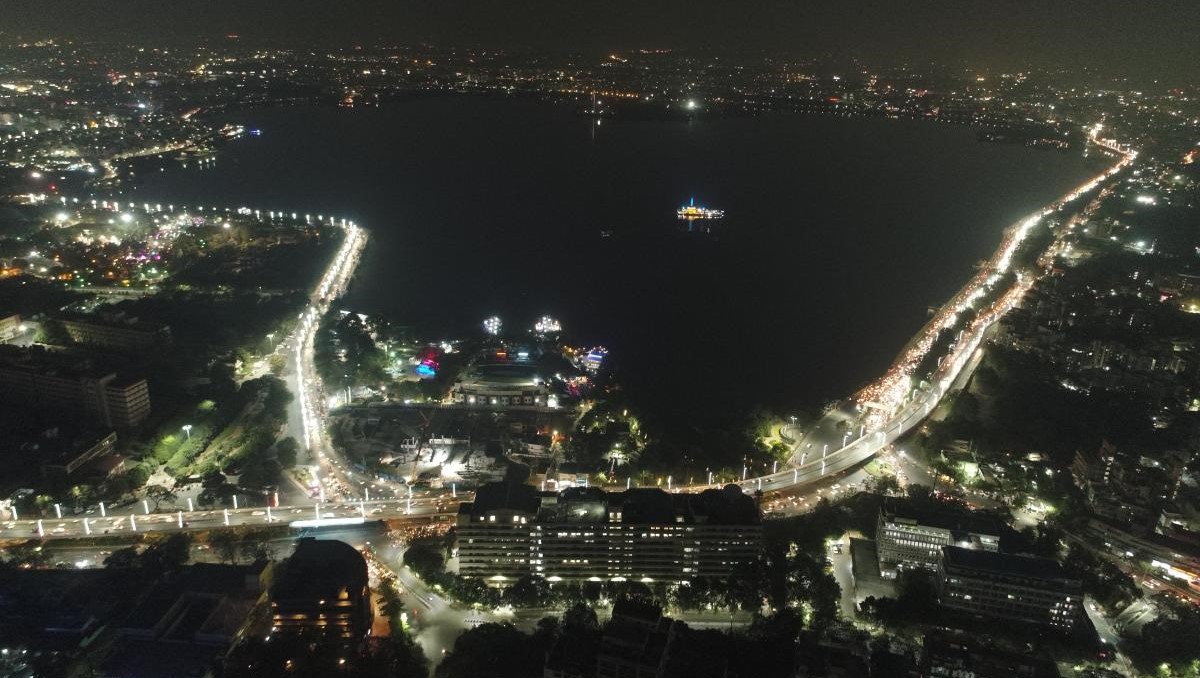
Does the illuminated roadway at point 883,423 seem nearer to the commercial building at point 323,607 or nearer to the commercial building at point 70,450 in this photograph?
the commercial building at point 323,607

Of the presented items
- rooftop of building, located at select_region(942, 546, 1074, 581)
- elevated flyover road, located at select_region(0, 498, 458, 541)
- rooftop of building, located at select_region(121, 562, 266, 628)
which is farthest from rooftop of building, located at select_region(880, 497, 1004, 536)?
rooftop of building, located at select_region(121, 562, 266, 628)

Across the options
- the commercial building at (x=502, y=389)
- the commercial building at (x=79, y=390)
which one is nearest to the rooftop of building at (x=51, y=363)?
the commercial building at (x=79, y=390)

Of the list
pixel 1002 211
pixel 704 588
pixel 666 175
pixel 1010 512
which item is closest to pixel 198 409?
pixel 704 588

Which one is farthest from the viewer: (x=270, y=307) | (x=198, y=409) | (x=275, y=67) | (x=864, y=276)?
(x=275, y=67)

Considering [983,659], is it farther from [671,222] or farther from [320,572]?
[671,222]

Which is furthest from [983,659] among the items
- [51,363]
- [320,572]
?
[51,363]

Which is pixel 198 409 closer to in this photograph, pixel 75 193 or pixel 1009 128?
pixel 75 193
